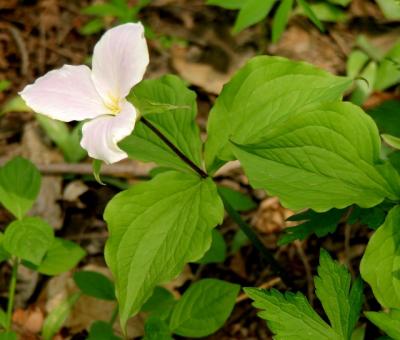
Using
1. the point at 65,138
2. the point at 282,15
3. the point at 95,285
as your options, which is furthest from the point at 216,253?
the point at 65,138

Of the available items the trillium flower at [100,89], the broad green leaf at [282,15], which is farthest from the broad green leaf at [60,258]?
the broad green leaf at [282,15]

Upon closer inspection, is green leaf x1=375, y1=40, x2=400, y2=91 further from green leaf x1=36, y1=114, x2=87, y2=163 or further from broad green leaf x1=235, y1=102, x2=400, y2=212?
green leaf x1=36, y1=114, x2=87, y2=163

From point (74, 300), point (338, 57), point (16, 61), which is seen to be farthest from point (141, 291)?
point (16, 61)

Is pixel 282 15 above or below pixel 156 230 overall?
above

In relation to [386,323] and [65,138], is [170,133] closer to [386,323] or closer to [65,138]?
[386,323]

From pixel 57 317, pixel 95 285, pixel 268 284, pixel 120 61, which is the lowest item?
pixel 57 317

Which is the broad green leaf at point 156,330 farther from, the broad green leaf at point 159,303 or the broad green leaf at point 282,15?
the broad green leaf at point 282,15
